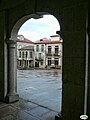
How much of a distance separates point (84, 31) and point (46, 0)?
138 centimetres

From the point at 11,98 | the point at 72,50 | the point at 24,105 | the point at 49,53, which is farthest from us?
the point at 49,53

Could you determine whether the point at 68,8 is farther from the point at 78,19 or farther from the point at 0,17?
the point at 0,17

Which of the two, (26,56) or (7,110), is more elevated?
(26,56)

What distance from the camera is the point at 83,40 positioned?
330cm

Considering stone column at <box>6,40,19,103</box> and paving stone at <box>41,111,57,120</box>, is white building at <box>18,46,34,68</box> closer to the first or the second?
stone column at <box>6,40,19,103</box>

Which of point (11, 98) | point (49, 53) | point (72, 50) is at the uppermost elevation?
point (49, 53)

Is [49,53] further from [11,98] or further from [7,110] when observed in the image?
[7,110]

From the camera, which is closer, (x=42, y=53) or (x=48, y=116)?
(x=48, y=116)

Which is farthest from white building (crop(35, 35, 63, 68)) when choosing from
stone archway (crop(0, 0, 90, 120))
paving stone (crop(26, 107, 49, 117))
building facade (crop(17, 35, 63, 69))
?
stone archway (crop(0, 0, 90, 120))

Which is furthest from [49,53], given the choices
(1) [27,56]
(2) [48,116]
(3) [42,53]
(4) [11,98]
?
(2) [48,116]

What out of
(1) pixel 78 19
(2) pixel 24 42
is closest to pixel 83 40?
(1) pixel 78 19

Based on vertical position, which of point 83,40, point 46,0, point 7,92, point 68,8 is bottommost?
point 7,92

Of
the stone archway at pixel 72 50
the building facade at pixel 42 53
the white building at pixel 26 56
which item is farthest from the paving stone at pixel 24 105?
the white building at pixel 26 56

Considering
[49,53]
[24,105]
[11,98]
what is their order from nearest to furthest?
A: [24,105]
[11,98]
[49,53]
